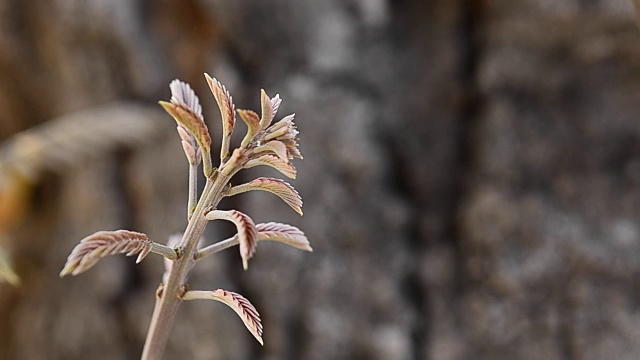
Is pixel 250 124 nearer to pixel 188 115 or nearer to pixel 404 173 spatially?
pixel 188 115

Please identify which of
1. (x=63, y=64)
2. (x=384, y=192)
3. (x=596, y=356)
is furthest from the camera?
(x=63, y=64)

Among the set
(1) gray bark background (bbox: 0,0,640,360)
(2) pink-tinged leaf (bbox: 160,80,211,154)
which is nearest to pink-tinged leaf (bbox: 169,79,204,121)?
(2) pink-tinged leaf (bbox: 160,80,211,154)

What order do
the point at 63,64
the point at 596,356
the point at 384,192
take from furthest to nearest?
the point at 63,64 → the point at 384,192 → the point at 596,356

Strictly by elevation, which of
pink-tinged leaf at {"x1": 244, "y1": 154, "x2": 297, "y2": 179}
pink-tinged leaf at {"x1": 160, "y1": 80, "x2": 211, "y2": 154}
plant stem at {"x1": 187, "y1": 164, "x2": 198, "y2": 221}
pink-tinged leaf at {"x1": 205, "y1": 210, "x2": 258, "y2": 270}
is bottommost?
pink-tinged leaf at {"x1": 205, "y1": 210, "x2": 258, "y2": 270}

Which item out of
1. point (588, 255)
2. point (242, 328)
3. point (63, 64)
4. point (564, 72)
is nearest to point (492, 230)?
point (588, 255)

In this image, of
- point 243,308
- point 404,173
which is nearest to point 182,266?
point 243,308

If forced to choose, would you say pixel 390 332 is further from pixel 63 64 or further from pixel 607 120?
pixel 63 64

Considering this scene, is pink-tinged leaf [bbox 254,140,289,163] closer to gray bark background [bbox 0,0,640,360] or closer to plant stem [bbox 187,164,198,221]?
plant stem [bbox 187,164,198,221]

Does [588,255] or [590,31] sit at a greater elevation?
[590,31]
